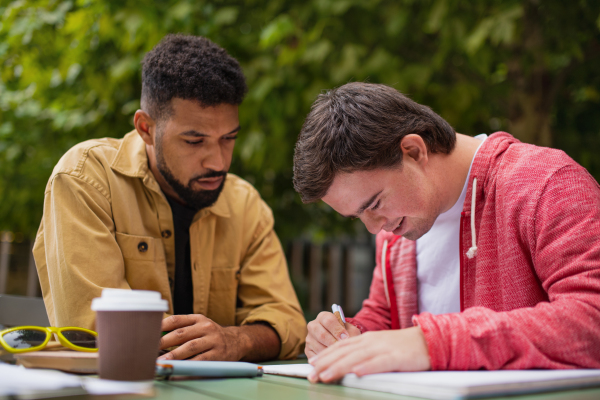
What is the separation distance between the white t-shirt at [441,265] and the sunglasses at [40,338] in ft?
3.78

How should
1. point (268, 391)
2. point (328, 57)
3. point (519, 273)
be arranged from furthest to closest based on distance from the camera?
1. point (328, 57)
2. point (519, 273)
3. point (268, 391)

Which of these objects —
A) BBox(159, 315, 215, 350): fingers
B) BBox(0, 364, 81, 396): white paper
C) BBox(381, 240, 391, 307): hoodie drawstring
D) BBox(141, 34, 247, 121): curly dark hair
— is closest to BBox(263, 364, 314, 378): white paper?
BBox(159, 315, 215, 350): fingers

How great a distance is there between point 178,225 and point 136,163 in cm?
30

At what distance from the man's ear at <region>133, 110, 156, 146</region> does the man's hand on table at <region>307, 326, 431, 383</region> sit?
4.31 ft

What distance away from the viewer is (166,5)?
2.78 metres

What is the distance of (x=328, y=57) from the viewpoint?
106 inches

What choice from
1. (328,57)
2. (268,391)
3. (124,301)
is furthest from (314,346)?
(328,57)

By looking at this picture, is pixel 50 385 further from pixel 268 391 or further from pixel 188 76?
pixel 188 76

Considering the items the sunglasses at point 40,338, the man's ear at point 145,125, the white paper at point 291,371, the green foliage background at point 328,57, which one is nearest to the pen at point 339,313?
the white paper at point 291,371

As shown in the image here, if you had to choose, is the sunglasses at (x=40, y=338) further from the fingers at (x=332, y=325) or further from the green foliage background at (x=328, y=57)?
the green foliage background at (x=328, y=57)

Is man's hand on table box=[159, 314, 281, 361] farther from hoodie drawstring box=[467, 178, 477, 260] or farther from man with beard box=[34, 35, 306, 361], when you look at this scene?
hoodie drawstring box=[467, 178, 477, 260]

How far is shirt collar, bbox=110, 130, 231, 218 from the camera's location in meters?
1.92

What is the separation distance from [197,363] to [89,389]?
30cm

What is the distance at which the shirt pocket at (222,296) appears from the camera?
2090mm
